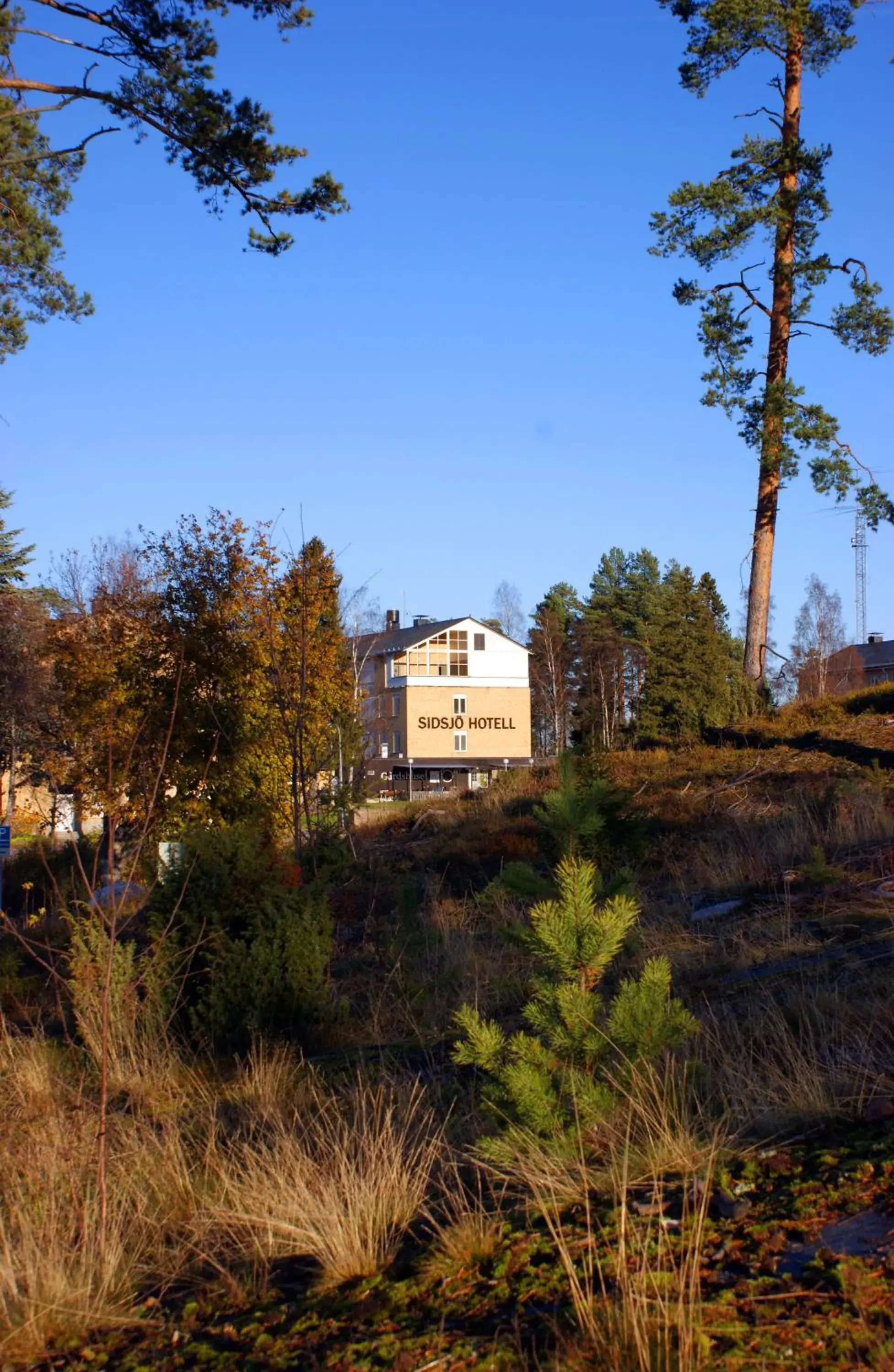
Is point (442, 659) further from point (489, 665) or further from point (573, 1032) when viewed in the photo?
point (573, 1032)

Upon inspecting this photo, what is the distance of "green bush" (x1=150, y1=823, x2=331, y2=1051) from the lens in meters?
7.20

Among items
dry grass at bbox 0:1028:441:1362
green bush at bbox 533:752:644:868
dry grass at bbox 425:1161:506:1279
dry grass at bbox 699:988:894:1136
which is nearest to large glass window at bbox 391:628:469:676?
green bush at bbox 533:752:644:868

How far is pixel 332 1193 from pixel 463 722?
65.0 meters

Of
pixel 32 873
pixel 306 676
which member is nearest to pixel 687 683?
pixel 306 676

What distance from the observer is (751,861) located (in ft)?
31.6

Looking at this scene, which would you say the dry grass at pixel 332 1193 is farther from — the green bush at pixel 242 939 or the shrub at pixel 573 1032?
the green bush at pixel 242 939

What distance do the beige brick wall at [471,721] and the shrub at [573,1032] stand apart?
2491 inches

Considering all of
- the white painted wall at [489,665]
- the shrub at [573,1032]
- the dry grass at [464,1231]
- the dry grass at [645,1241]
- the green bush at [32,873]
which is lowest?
the green bush at [32,873]

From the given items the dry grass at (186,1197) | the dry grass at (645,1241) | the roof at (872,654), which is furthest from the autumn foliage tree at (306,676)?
the roof at (872,654)

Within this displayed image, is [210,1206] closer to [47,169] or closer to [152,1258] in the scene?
[152,1258]

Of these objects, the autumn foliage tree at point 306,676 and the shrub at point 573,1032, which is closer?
the shrub at point 573,1032

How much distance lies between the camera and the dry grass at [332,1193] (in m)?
3.53

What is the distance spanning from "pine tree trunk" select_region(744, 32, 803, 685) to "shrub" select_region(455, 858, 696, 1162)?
49.8ft

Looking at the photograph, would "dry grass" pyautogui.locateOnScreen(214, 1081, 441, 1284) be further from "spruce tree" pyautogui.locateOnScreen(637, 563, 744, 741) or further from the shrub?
"spruce tree" pyautogui.locateOnScreen(637, 563, 744, 741)
